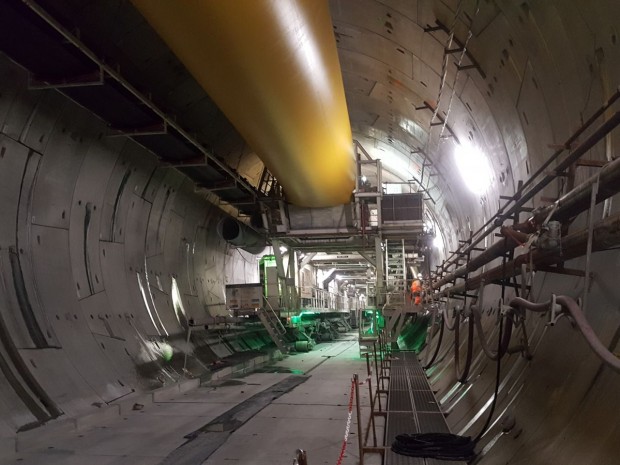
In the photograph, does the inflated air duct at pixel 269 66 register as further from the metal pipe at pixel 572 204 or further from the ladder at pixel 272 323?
the ladder at pixel 272 323

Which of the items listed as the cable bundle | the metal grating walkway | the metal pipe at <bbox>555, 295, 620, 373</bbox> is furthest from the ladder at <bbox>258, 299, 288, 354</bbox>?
the metal pipe at <bbox>555, 295, 620, 373</bbox>

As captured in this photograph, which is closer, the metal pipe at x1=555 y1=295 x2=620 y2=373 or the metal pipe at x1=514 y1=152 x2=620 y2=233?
the metal pipe at x1=555 y1=295 x2=620 y2=373

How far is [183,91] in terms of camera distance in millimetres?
8664

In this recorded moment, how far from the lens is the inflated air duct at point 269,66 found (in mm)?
4285

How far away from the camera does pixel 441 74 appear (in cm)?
641

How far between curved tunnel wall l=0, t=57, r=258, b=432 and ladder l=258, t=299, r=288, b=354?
240 cm

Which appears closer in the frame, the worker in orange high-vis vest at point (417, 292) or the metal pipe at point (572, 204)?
the metal pipe at point (572, 204)

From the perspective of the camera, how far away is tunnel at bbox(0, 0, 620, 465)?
330 centimetres

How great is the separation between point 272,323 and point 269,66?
874 centimetres

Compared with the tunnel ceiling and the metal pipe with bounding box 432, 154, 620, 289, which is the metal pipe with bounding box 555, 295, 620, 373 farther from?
the tunnel ceiling

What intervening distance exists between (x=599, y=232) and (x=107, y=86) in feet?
18.3

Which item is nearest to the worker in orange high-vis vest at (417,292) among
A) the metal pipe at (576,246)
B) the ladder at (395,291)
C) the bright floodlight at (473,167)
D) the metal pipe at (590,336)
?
the ladder at (395,291)

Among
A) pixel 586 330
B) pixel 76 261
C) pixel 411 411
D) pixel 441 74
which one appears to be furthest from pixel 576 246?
pixel 76 261

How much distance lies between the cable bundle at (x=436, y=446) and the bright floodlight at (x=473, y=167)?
3872 millimetres
